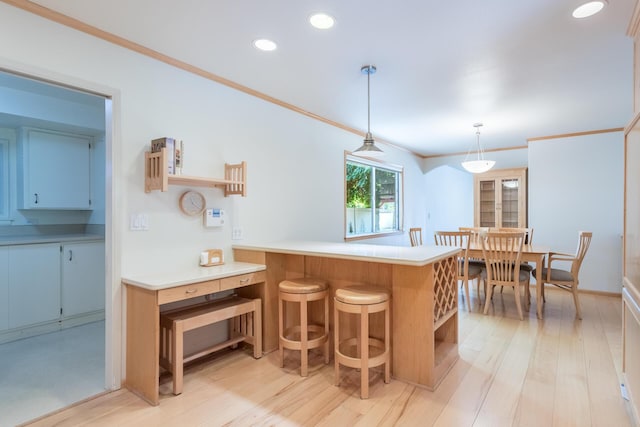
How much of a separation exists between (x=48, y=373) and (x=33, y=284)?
1.19m

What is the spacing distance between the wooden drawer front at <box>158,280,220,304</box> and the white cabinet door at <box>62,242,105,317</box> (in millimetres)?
2067

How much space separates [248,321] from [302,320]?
615mm

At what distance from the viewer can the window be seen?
487 centimetres

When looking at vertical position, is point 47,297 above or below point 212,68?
below

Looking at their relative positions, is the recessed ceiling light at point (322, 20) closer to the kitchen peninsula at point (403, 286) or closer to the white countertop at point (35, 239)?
the kitchen peninsula at point (403, 286)

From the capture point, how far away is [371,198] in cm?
539

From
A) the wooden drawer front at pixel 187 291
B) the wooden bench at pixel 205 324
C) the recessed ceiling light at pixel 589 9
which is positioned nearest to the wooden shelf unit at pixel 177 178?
the wooden drawer front at pixel 187 291

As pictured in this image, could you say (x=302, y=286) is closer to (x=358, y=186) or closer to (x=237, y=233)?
(x=237, y=233)

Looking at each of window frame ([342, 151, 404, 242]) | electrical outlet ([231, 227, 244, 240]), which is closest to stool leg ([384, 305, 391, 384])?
electrical outlet ([231, 227, 244, 240])

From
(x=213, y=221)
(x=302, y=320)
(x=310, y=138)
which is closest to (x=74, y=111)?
(x=213, y=221)

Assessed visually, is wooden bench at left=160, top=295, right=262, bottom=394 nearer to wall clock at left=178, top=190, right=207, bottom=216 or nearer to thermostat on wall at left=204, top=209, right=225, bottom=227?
thermostat on wall at left=204, top=209, right=225, bottom=227

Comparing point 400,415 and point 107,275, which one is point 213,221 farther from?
point 400,415

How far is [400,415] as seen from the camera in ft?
6.48

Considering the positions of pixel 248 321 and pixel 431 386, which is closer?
pixel 431 386
